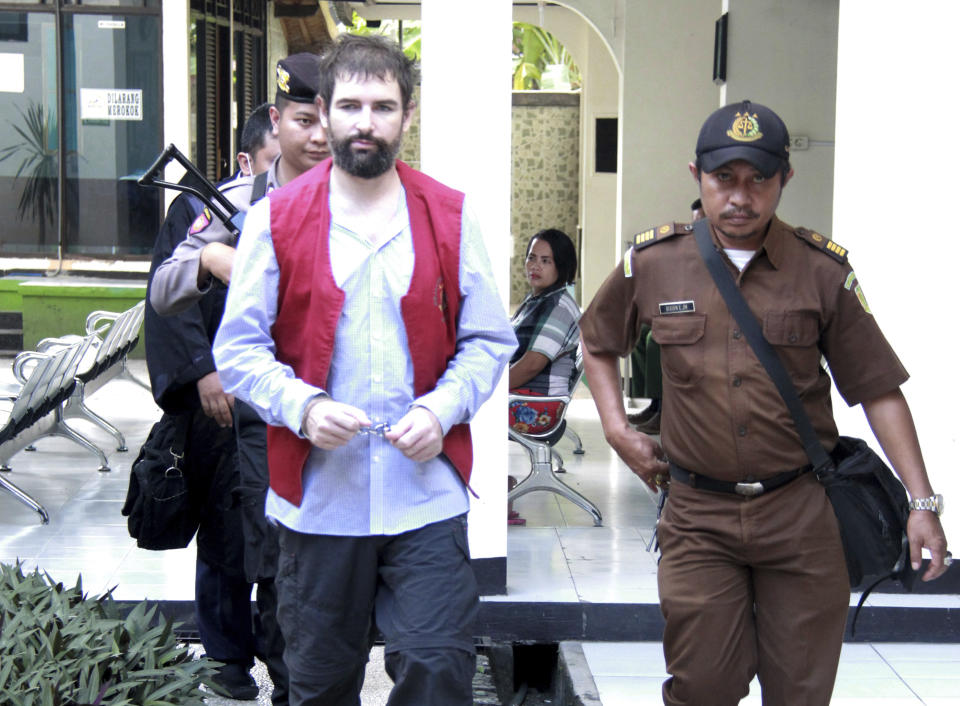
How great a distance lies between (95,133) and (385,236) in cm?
1080

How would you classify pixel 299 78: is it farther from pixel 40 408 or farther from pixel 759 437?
pixel 40 408

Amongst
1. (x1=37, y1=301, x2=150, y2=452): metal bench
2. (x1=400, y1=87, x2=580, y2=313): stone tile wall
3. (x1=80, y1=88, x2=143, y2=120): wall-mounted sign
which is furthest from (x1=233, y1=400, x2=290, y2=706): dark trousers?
(x1=400, y1=87, x2=580, y2=313): stone tile wall

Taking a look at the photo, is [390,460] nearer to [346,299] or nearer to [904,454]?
[346,299]

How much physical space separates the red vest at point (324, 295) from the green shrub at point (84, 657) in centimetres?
82

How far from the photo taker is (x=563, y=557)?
5.65 metres

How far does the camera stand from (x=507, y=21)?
4734 mm

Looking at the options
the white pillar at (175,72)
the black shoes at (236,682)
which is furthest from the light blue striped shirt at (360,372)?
the white pillar at (175,72)

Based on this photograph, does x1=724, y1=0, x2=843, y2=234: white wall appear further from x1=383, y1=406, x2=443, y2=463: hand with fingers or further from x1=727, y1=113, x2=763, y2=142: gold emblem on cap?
x1=383, y1=406, x2=443, y2=463: hand with fingers

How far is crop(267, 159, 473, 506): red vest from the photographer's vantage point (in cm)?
287

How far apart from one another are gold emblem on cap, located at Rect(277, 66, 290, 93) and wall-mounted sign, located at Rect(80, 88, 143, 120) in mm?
9542

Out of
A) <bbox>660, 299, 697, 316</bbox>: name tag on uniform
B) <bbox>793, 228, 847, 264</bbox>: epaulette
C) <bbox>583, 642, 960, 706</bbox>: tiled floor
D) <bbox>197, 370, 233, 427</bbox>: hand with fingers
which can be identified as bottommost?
<bbox>583, 642, 960, 706</bbox>: tiled floor

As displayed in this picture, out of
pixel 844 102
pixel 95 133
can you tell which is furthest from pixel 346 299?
pixel 95 133

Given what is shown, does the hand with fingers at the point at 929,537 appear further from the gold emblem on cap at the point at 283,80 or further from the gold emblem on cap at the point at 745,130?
the gold emblem on cap at the point at 283,80

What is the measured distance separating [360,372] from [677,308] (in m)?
0.81
